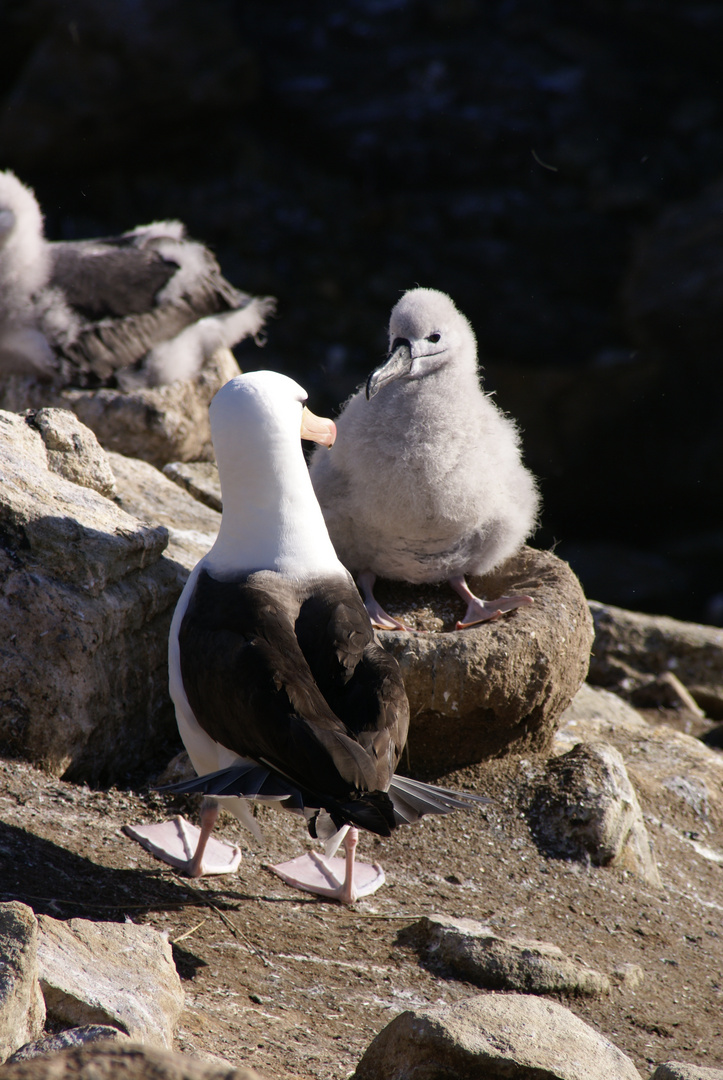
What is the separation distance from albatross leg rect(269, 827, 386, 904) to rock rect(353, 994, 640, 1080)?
2.86ft

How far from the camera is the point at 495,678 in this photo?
342cm

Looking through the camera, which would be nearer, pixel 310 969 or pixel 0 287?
pixel 310 969

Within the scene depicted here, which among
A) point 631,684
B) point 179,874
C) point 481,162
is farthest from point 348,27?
point 179,874

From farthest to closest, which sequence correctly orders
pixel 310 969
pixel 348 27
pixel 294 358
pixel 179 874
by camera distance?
pixel 348 27
pixel 294 358
pixel 179 874
pixel 310 969

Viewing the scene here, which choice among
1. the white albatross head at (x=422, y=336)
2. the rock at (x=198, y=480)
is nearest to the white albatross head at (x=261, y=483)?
the white albatross head at (x=422, y=336)

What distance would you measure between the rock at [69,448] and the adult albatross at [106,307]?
159 cm

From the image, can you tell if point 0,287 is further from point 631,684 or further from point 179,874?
point 631,684

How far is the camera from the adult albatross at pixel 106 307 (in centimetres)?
519

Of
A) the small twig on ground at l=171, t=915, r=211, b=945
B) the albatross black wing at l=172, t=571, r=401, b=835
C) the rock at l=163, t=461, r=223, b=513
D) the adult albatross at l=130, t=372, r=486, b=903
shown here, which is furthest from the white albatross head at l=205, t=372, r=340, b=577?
the rock at l=163, t=461, r=223, b=513

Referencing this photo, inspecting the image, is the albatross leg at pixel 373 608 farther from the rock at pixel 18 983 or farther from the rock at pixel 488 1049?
the rock at pixel 18 983

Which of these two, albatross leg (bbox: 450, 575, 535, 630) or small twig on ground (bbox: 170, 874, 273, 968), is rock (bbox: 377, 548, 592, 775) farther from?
small twig on ground (bbox: 170, 874, 273, 968)

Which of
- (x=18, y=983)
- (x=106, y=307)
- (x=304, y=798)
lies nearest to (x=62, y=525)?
(x=304, y=798)

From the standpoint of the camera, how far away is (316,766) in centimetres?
241

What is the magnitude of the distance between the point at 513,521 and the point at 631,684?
2.16 meters
